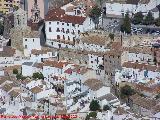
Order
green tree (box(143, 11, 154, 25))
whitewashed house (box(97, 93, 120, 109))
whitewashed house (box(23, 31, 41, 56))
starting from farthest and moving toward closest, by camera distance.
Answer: green tree (box(143, 11, 154, 25)) → whitewashed house (box(23, 31, 41, 56)) → whitewashed house (box(97, 93, 120, 109))

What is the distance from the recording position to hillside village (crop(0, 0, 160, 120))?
130ft

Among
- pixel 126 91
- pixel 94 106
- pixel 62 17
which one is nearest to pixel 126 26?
pixel 62 17

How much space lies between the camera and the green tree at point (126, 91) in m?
41.3

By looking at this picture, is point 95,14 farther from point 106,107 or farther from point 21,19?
point 106,107

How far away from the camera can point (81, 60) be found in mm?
45094

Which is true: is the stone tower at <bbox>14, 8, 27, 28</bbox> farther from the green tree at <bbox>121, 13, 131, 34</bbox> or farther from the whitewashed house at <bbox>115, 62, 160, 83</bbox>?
the whitewashed house at <bbox>115, 62, 160, 83</bbox>

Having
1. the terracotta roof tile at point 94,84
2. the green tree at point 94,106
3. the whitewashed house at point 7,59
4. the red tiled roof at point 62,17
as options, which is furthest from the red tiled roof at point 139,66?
the whitewashed house at point 7,59

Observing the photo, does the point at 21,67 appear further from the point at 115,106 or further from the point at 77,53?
the point at 115,106

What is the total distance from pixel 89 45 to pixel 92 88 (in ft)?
18.5

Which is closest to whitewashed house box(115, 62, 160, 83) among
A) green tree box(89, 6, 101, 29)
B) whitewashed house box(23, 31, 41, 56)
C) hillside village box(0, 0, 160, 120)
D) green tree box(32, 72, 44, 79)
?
hillside village box(0, 0, 160, 120)

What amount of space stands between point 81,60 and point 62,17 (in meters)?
4.19

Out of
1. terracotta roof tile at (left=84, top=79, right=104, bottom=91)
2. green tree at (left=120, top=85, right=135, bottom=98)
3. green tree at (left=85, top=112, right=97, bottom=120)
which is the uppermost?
terracotta roof tile at (left=84, top=79, right=104, bottom=91)

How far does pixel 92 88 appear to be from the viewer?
134ft

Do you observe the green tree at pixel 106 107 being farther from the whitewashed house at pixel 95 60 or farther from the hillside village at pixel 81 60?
the whitewashed house at pixel 95 60
